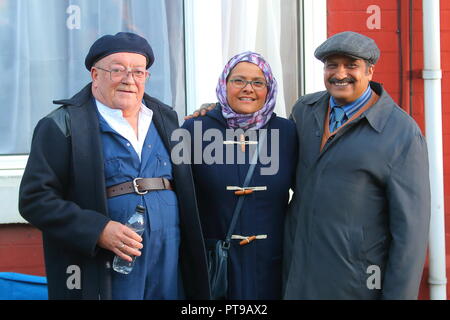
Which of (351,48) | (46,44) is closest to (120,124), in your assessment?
(351,48)

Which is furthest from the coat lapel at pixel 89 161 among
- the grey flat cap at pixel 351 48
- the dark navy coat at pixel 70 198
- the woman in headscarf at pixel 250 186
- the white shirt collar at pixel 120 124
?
the grey flat cap at pixel 351 48

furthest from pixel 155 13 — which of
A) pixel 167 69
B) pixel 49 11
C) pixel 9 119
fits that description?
pixel 9 119

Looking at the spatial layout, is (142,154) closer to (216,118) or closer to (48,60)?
(216,118)

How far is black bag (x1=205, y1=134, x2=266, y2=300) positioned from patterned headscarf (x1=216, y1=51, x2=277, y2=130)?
0.12 meters

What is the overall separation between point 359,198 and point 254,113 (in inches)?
26.1

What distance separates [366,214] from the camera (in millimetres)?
2930

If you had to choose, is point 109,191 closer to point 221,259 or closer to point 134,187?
point 134,187

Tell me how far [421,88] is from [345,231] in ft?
6.18

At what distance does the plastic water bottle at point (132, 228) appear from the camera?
279 centimetres

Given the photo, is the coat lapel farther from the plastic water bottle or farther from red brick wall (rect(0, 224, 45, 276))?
red brick wall (rect(0, 224, 45, 276))

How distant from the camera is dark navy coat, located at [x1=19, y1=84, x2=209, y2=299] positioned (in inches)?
108

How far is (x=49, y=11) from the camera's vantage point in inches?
164

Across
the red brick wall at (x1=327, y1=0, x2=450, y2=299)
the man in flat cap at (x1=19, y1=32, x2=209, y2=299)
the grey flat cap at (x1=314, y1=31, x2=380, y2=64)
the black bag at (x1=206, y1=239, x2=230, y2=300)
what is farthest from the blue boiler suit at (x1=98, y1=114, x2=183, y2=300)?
the red brick wall at (x1=327, y1=0, x2=450, y2=299)

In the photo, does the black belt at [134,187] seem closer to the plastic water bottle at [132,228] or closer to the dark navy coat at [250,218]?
the plastic water bottle at [132,228]
